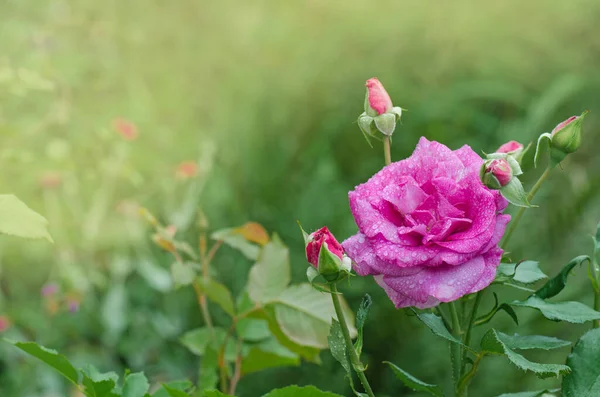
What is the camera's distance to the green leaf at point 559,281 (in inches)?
17.3

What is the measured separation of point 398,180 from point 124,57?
5.20ft

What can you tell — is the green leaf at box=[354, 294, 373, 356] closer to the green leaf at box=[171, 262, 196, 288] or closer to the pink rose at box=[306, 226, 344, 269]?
the pink rose at box=[306, 226, 344, 269]

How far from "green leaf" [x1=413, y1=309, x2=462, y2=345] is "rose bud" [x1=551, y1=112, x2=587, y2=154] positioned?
0.12 metres

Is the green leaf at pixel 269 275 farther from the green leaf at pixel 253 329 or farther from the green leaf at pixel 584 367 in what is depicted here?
the green leaf at pixel 584 367

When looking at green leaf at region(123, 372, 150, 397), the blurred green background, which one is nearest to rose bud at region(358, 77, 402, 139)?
green leaf at region(123, 372, 150, 397)

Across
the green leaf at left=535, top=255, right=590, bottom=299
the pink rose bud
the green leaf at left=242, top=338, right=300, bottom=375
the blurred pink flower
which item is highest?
the pink rose bud

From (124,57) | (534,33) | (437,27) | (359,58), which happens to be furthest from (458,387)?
(124,57)

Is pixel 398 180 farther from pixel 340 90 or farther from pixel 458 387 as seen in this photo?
pixel 340 90

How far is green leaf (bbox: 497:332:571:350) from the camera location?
430mm

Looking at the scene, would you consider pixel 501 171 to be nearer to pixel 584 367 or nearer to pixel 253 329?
pixel 584 367

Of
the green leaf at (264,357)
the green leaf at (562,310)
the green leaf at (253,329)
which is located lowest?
the green leaf at (264,357)

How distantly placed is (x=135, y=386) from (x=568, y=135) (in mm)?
297

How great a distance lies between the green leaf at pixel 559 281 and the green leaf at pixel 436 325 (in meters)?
0.06

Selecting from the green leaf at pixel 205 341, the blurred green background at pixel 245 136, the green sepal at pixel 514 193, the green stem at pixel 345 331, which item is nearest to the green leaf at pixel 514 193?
the green sepal at pixel 514 193
